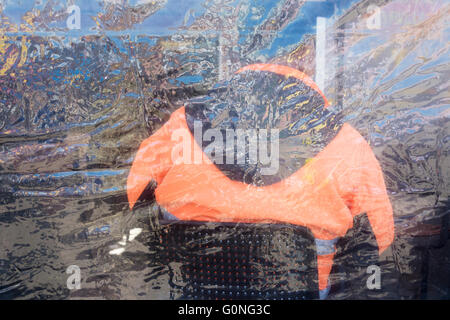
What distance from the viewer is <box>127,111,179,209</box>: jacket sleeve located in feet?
3.62

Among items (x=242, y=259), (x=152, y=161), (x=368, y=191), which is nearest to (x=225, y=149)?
(x=152, y=161)

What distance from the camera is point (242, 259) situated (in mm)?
1122

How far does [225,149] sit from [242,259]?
1.36 feet

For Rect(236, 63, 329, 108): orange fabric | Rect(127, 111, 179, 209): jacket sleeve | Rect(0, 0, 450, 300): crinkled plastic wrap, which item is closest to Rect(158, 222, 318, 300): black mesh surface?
Rect(0, 0, 450, 300): crinkled plastic wrap

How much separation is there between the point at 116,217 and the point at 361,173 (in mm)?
920

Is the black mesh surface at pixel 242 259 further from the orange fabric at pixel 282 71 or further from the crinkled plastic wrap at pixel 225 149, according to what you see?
the orange fabric at pixel 282 71

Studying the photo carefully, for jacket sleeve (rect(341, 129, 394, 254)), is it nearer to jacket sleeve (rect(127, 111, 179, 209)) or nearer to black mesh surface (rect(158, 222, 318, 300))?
black mesh surface (rect(158, 222, 318, 300))

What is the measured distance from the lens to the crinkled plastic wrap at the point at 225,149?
3.43 feet

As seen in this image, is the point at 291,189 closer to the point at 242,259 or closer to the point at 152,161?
the point at 242,259

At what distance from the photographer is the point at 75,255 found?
3.77 ft

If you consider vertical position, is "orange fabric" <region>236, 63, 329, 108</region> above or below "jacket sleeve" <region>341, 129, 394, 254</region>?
above

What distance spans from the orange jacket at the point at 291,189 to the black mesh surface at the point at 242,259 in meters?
0.04
